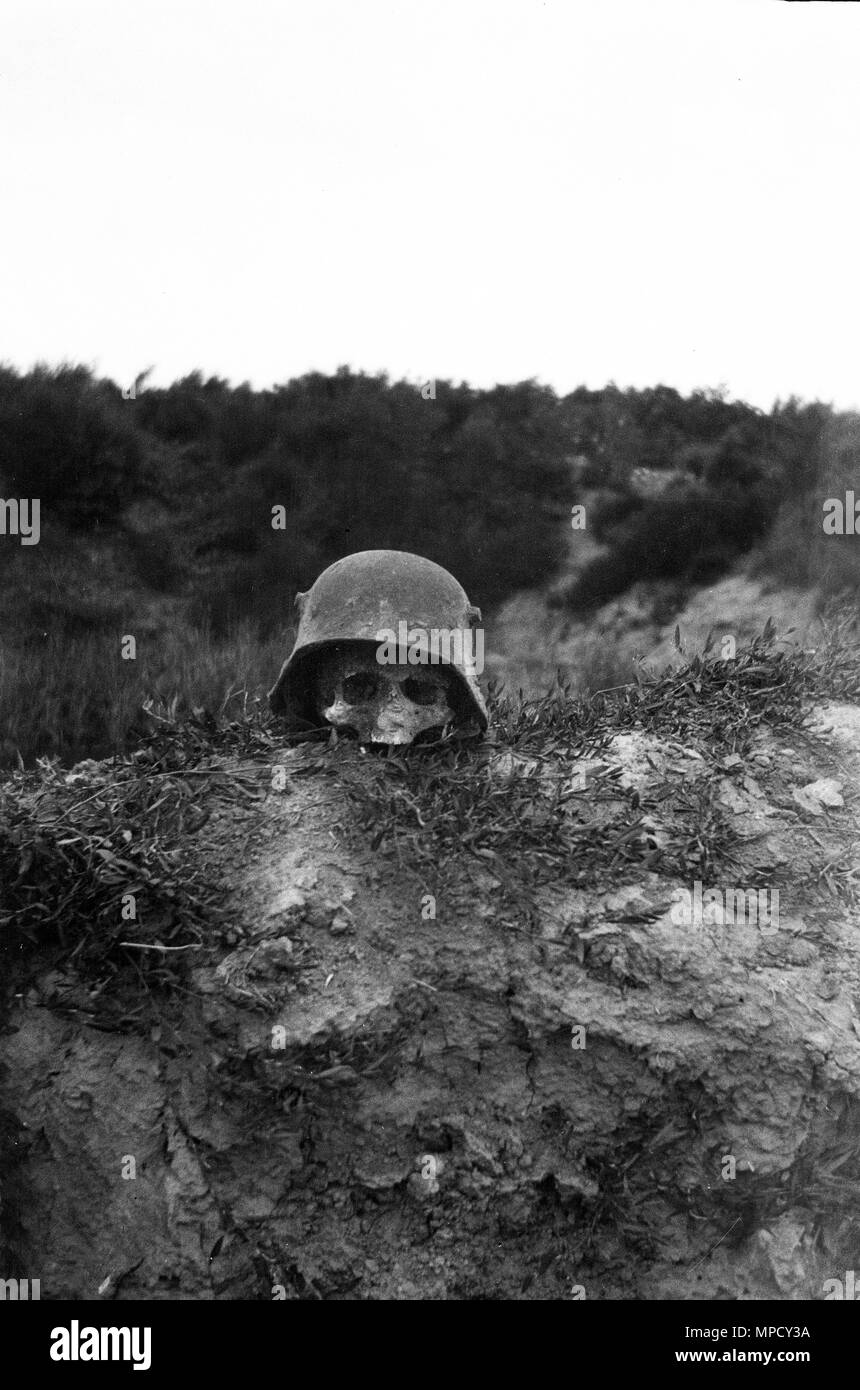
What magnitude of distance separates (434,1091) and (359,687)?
56.0 inches

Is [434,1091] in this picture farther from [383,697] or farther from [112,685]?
[112,685]

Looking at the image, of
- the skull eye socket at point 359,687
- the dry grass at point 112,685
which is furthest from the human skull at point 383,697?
the dry grass at point 112,685

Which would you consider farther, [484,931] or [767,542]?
[767,542]

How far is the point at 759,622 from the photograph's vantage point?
224 inches

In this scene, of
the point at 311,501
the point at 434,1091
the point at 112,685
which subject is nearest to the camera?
the point at 434,1091

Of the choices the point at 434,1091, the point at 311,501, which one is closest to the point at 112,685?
the point at 311,501

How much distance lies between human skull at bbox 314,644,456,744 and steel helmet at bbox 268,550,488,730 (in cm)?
7

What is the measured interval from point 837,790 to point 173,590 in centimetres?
287

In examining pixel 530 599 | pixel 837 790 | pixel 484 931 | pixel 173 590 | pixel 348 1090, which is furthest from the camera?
pixel 530 599

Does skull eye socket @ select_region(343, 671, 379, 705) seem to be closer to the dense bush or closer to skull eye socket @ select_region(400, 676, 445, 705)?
skull eye socket @ select_region(400, 676, 445, 705)

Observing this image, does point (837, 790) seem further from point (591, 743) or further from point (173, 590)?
point (173, 590)

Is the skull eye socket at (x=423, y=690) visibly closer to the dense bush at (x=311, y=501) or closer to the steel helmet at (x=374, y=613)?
the steel helmet at (x=374, y=613)

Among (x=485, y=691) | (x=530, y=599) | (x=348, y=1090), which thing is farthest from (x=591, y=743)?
(x=348, y=1090)

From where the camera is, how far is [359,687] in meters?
4.22
